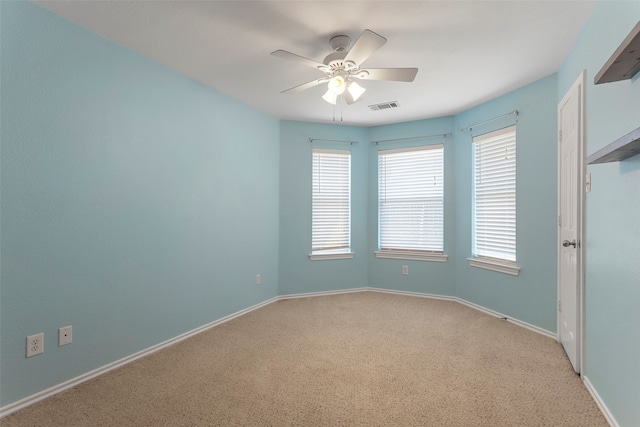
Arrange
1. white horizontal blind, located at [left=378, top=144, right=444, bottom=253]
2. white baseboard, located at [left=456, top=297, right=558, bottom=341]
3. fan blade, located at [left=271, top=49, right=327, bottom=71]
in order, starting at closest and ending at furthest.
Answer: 1. fan blade, located at [left=271, top=49, right=327, bottom=71]
2. white baseboard, located at [left=456, top=297, right=558, bottom=341]
3. white horizontal blind, located at [left=378, top=144, right=444, bottom=253]

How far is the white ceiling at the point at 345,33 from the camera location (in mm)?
2031

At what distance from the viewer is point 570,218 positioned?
2500 millimetres

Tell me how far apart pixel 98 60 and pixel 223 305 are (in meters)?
2.49

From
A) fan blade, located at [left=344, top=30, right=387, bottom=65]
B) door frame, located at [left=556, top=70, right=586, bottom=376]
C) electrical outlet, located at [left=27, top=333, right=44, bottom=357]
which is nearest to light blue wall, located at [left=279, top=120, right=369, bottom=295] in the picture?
fan blade, located at [left=344, top=30, right=387, bottom=65]

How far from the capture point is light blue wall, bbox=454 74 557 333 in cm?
303

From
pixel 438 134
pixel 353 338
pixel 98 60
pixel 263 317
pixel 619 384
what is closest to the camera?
pixel 619 384

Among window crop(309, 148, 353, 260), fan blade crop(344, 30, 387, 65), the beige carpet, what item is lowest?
the beige carpet

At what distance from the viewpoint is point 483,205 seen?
3.88 meters

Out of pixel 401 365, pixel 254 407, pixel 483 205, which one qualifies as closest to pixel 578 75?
pixel 483 205

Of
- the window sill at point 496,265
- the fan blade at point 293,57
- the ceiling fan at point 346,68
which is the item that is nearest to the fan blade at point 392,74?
the ceiling fan at point 346,68

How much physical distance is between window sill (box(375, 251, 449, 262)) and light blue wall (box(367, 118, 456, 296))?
55mm

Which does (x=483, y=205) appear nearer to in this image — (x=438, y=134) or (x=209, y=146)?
(x=438, y=134)

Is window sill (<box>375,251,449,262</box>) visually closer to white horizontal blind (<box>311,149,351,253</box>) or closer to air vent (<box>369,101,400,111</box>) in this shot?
white horizontal blind (<box>311,149,351,253</box>)

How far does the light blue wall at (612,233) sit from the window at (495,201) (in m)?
1.33
